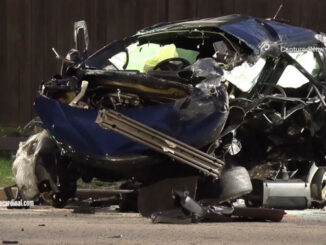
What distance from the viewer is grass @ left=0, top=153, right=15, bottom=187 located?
17250 mm

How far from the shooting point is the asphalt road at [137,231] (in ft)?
34.8

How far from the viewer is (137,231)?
36.9ft

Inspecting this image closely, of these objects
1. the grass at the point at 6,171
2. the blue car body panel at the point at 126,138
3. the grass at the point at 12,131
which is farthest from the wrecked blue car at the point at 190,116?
the grass at the point at 12,131

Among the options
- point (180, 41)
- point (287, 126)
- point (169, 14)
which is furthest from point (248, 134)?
point (169, 14)

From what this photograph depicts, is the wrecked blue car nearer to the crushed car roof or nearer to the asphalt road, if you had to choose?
the crushed car roof

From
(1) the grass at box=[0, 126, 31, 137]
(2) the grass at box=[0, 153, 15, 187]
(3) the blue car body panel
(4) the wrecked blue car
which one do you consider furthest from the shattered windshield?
(1) the grass at box=[0, 126, 31, 137]

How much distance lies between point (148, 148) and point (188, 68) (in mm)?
906

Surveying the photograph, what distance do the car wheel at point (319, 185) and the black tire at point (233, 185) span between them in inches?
112

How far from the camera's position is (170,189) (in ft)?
38.9

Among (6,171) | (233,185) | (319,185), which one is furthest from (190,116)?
(6,171)

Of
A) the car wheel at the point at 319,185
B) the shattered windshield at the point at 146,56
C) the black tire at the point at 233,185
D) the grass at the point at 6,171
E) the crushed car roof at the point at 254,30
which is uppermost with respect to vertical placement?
the crushed car roof at the point at 254,30

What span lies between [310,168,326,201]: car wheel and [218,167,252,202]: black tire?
2846 mm

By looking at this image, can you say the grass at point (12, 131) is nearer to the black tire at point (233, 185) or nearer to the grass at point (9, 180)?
the grass at point (9, 180)

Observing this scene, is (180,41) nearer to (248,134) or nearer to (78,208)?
(248,134)
